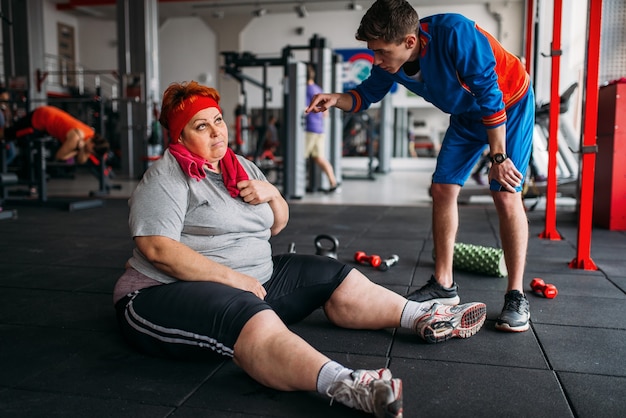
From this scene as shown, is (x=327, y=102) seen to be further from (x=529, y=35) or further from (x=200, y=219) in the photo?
(x=529, y=35)

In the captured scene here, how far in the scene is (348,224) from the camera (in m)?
4.66

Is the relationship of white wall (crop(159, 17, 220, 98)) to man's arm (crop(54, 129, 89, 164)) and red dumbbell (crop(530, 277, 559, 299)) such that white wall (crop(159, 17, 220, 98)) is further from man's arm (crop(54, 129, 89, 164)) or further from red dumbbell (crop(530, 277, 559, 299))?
red dumbbell (crop(530, 277, 559, 299))

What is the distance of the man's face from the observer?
1.85 metres

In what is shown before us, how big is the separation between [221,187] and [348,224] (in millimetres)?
3047

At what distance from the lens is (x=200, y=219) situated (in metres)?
1.64

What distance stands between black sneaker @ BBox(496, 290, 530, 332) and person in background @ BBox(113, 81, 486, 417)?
4.2 inches

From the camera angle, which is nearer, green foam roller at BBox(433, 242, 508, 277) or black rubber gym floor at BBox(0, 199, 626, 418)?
black rubber gym floor at BBox(0, 199, 626, 418)

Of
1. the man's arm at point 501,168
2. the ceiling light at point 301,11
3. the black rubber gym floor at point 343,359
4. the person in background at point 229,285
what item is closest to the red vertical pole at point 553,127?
the black rubber gym floor at point 343,359

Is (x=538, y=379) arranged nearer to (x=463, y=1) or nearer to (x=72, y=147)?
(x=72, y=147)

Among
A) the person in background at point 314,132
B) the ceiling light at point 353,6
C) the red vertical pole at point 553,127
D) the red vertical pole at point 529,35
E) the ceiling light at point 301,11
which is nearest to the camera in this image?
the red vertical pole at point 553,127

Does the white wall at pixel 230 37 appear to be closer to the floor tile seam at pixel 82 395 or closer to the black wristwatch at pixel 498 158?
the black wristwatch at pixel 498 158

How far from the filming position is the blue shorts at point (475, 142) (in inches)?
82.4

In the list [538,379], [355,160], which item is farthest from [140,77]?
[538,379]

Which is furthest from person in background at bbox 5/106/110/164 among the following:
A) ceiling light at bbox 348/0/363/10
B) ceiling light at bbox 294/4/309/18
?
ceiling light at bbox 348/0/363/10
